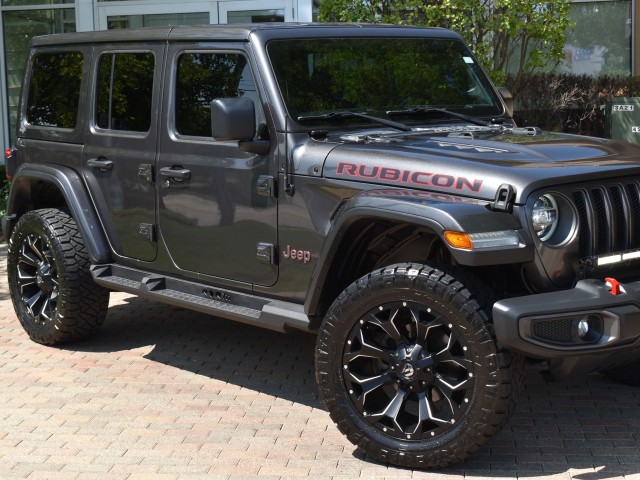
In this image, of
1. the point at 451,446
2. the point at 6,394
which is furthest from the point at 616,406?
the point at 6,394

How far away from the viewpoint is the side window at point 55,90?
21.8ft

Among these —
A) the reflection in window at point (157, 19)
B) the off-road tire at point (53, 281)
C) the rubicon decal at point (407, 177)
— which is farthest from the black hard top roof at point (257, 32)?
the reflection in window at point (157, 19)

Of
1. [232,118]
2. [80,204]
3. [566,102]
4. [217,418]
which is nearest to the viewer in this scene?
[232,118]

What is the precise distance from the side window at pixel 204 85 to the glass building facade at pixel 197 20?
779 cm

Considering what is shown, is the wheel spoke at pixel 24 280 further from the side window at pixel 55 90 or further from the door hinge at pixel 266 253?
the door hinge at pixel 266 253

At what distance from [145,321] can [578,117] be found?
5.98 m

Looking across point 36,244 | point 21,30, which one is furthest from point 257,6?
point 36,244

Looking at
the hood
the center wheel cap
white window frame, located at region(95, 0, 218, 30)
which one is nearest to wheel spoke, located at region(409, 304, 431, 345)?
the center wheel cap

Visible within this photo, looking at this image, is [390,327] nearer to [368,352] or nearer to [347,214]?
[368,352]

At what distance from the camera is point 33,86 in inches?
278

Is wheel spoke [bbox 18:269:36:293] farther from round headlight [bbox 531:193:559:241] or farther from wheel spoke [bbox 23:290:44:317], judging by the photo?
round headlight [bbox 531:193:559:241]

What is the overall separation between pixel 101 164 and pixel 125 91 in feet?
1.46

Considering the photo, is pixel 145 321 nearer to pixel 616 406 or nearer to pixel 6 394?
pixel 6 394

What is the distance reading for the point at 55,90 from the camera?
6848 millimetres
